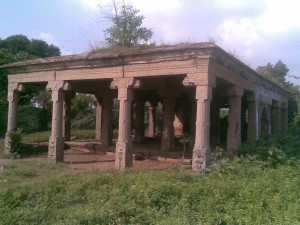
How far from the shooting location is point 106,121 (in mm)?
17547

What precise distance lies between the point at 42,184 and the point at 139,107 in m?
13.3

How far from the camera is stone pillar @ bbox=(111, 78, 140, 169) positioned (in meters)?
11.7

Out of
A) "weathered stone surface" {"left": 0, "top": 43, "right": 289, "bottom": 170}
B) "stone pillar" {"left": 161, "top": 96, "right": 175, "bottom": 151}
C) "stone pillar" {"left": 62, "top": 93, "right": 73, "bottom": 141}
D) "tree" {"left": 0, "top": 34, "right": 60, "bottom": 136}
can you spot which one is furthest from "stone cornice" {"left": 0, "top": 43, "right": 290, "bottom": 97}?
"tree" {"left": 0, "top": 34, "right": 60, "bottom": 136}

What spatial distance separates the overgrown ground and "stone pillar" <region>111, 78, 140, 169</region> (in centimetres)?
298

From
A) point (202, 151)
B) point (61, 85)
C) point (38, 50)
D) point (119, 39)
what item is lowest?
point (202, 151)

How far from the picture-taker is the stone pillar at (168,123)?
1498 centimetres

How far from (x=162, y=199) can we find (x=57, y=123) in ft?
25.9

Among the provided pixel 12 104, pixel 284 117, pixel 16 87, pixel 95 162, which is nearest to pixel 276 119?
pixel 284 117

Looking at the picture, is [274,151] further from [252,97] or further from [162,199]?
[162,199]

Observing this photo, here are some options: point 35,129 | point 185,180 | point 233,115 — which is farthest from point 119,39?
point 185,180

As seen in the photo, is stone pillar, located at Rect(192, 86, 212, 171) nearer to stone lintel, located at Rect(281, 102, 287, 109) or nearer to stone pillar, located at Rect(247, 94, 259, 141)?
stone pillar, located at Rect(247, 94, 259, 141)

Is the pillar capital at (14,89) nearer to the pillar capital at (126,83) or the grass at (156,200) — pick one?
the pillar capital at (126,83)

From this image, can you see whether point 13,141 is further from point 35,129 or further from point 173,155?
point 35,129

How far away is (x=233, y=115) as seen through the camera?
12727 millimetres
